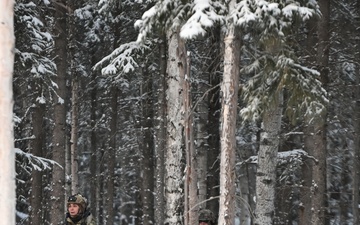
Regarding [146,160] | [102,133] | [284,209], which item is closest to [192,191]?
[146,160]

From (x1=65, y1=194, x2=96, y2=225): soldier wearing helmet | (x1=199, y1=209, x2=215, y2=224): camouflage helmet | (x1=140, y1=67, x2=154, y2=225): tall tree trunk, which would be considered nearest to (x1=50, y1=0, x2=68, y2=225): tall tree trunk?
(x1=65, y1=194, x2=96, y2=225): soldier wearing helmet

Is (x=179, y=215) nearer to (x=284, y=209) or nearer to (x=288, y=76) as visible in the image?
(x=288, y=76)

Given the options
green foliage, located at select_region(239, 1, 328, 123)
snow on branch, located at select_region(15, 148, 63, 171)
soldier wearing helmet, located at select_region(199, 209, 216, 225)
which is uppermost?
green foliage, located at select_region(239, 1, 328, 123)

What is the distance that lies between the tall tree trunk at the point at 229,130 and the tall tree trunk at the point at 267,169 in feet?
6.02

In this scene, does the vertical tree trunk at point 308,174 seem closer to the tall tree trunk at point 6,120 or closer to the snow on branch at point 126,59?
the snow on branch at point 126,59

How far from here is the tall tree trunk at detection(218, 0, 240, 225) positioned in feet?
25.3

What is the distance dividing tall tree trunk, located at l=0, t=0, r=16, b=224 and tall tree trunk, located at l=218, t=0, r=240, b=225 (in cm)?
322

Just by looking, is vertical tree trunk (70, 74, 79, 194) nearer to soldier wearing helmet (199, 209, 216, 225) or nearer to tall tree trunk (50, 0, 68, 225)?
tall tree trunk (50, 0, 68, 225)

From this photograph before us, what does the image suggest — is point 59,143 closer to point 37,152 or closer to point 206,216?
point 37,152

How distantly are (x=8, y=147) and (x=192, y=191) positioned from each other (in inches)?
197

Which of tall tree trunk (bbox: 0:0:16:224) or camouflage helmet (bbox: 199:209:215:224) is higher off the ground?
tall tree trunk (bbox: 0:0:16:224)

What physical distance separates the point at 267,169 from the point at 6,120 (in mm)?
5331

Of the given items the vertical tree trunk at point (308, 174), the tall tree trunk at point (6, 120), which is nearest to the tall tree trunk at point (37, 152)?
the vertical tree trunk at point (308, 174)

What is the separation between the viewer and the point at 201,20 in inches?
284
